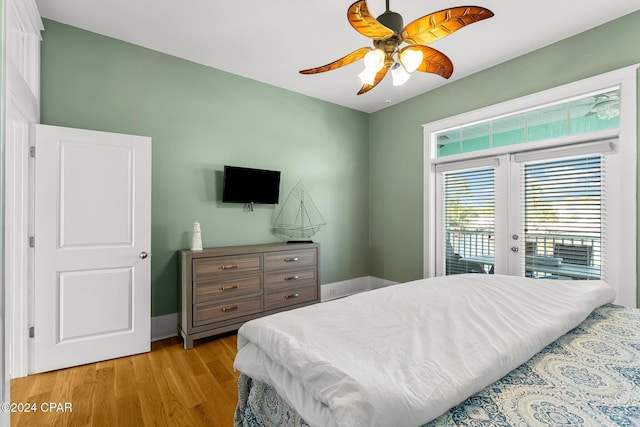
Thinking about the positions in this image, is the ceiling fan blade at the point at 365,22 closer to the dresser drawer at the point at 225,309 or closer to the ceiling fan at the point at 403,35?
the ceiling fan at the point at 403,35

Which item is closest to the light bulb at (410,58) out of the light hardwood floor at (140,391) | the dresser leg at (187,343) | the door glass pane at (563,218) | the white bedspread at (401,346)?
the white bedspread at (401,346)

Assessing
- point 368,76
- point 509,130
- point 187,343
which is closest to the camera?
point 368,76

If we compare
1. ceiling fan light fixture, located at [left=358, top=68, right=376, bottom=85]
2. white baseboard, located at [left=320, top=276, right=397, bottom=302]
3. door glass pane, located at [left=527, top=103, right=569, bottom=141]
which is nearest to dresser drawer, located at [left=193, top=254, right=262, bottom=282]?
white baseboard, located at [left=320, top=276, right=397, bottom=302]

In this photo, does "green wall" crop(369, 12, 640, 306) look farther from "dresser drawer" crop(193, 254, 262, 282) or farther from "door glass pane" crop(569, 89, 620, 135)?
"dresser drawer" crop(193, 254, 262, 282)

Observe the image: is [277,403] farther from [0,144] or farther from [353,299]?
[0,144]

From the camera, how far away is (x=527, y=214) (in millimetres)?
3076

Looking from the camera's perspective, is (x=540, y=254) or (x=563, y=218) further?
(x=540, y=254)

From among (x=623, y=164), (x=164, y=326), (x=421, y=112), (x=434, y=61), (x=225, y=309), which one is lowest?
(x=164, y=326)

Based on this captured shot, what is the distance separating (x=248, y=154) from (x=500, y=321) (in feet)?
9.94

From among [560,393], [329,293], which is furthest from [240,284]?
[560,393]

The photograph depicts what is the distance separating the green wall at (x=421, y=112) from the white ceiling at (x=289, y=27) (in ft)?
0.45

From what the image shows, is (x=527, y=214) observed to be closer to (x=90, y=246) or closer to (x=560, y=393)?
(x=560, y=393)

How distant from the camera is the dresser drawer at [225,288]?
281 cm

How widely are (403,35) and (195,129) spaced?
7.65 feet
